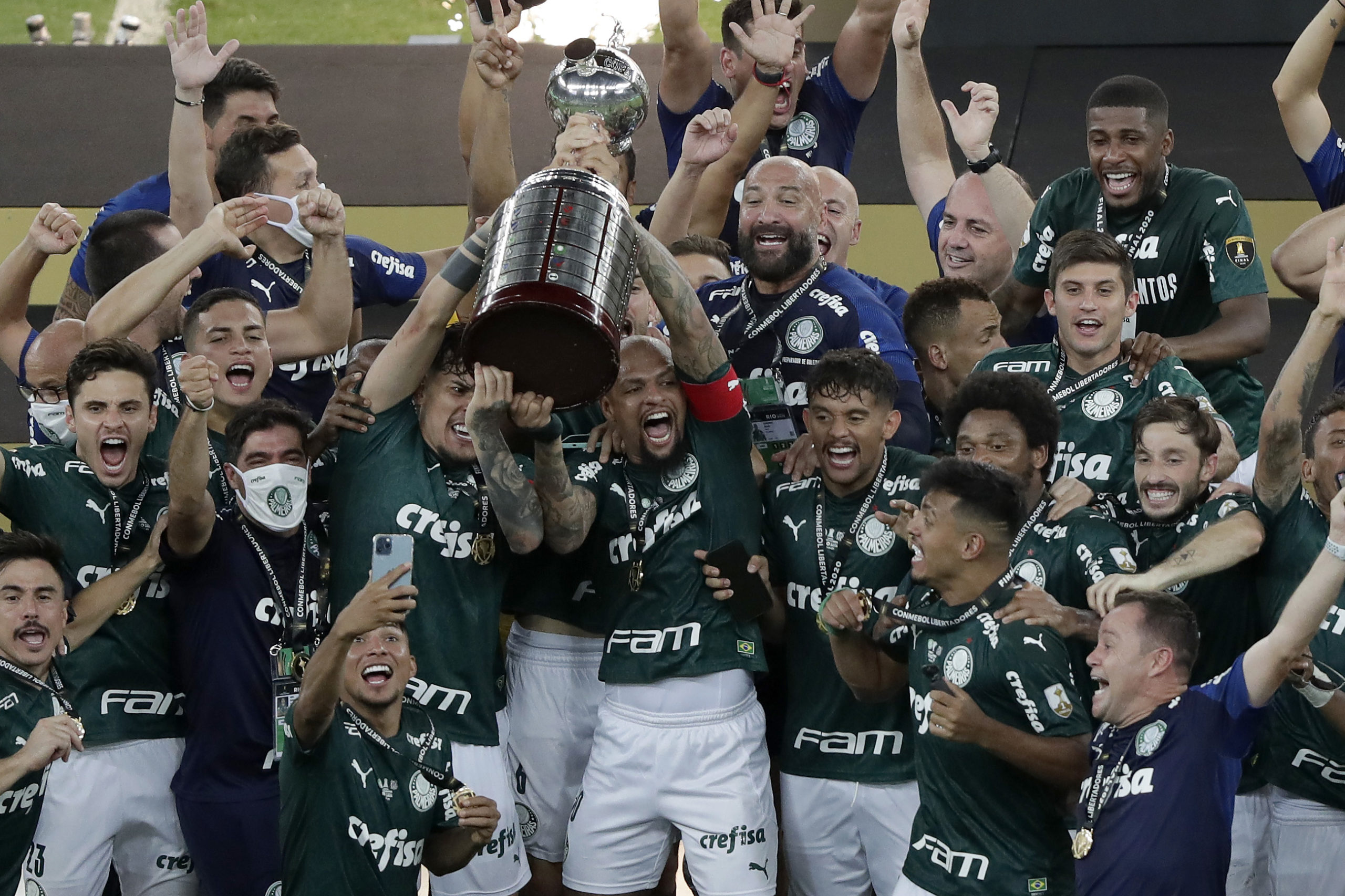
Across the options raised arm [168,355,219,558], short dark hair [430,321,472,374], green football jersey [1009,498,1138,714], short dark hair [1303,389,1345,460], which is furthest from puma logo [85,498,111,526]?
short dark hair [1303,389,1345,460]

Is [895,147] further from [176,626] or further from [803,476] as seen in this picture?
[176,626]

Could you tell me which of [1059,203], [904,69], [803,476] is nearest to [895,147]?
[904,69]

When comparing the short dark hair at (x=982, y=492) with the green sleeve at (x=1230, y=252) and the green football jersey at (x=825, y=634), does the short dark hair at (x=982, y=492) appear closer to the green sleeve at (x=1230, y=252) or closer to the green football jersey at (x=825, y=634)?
the green football jersey at (x=825, y=634)

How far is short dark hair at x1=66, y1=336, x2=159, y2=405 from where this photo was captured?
4922mm

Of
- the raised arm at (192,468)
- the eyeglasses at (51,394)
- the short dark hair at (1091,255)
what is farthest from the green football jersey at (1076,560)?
the eyeglasses at (51,394)

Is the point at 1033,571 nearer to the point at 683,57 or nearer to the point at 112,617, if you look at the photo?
the point at 112,617

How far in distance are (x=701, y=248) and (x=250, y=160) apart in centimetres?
164

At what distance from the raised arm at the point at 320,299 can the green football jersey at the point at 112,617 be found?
2.38 ft

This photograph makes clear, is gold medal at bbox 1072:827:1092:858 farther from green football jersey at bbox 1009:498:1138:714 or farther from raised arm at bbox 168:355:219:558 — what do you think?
raised arm at bbox 168:355:219:558

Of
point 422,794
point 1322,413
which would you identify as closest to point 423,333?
point 422,794

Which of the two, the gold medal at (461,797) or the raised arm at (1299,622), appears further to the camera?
the gold medal at (461,797)

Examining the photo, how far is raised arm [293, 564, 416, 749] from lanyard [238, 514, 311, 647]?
0.52m

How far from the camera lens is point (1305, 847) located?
4691mm

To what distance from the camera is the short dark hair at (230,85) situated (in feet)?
20.5
